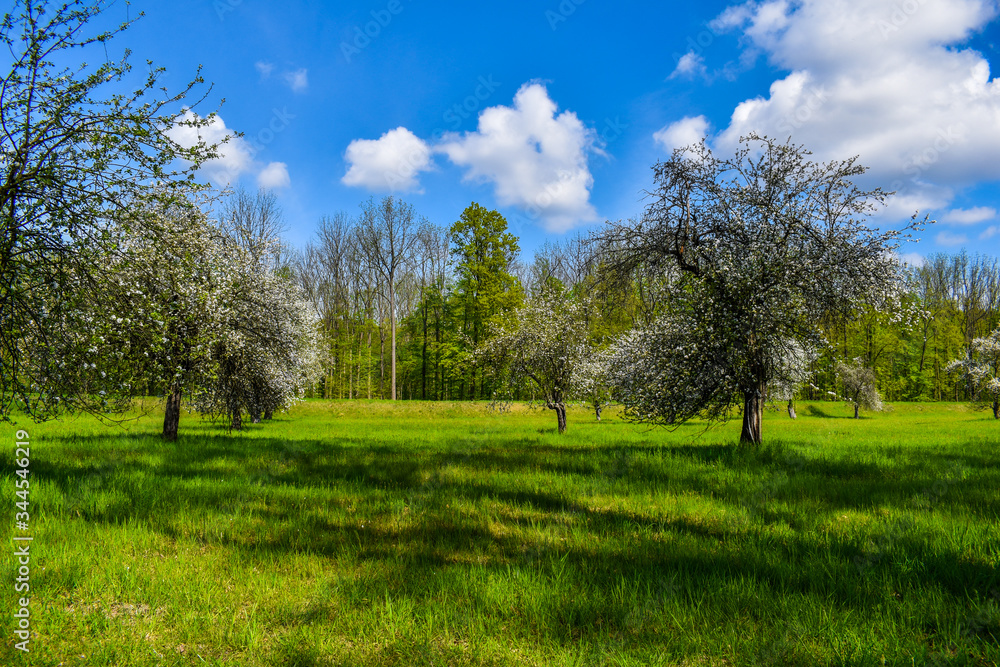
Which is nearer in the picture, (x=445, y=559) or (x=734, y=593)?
(x=734, y=593)

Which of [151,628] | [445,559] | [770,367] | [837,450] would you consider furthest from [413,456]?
[837,450]

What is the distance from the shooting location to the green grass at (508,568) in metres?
3.44

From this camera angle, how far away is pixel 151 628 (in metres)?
3.71

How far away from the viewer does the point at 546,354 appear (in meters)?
21.8

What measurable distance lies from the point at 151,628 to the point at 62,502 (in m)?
4.29

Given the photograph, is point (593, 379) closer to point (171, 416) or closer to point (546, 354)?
point (546, 354)

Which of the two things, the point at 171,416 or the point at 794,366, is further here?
the point at 171,416

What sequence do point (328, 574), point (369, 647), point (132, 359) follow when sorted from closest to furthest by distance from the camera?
point (369, 647)
point (328, 574)
point (132, 359)

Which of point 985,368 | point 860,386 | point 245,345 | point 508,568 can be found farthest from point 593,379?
point 860,386

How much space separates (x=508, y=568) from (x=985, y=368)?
5476 cm

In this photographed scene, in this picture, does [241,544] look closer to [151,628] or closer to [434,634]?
[151,628]

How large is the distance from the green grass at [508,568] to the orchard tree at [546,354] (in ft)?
42.1

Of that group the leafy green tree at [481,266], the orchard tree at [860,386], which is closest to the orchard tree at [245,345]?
the leafy green tree at [481,266]

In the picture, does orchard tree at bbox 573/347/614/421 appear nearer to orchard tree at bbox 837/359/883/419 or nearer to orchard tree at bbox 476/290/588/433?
orchard tree at bbox 476/290/588/433
